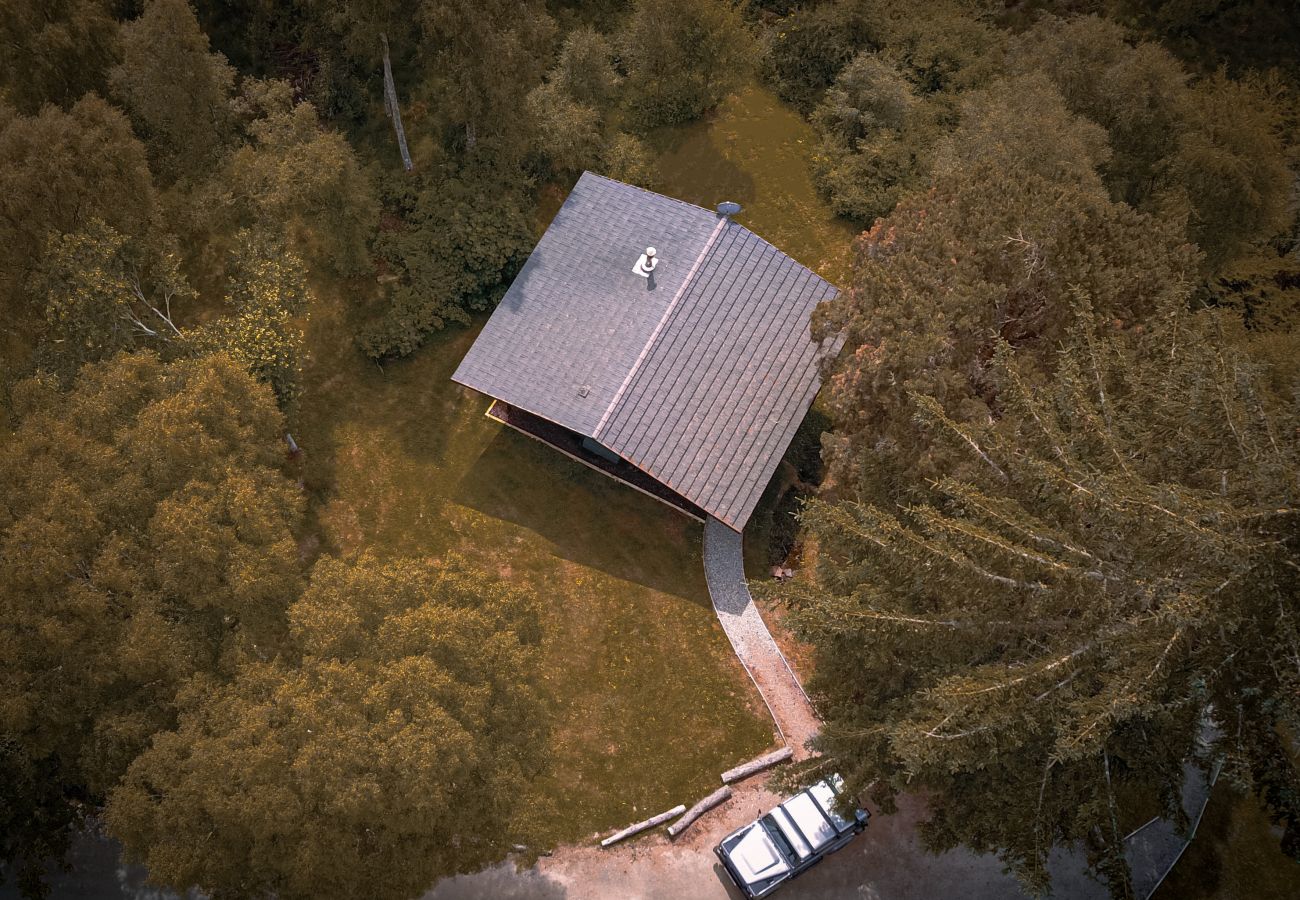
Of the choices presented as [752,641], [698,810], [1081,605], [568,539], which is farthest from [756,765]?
[1081,605]

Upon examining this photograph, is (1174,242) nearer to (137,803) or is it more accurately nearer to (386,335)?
(386,335)

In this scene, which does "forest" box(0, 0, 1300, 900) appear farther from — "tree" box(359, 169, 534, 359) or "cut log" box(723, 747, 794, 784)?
"cut log" box(723, 747, 794, 784)

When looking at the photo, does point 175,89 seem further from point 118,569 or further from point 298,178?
point 118,569

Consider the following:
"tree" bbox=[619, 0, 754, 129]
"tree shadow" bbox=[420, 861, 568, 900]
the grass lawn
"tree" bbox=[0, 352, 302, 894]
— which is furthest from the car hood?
"tree" bbox=[619, 0, 754, 129]

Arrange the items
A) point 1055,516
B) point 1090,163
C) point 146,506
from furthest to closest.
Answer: point 1090,163
point 146,506
point 1055,516

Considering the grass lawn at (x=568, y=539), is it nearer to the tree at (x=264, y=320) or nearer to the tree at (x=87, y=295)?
the tree at (x=264, y=320)

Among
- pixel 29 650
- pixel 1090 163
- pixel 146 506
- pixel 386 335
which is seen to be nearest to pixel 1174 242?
pixel 1090 163
